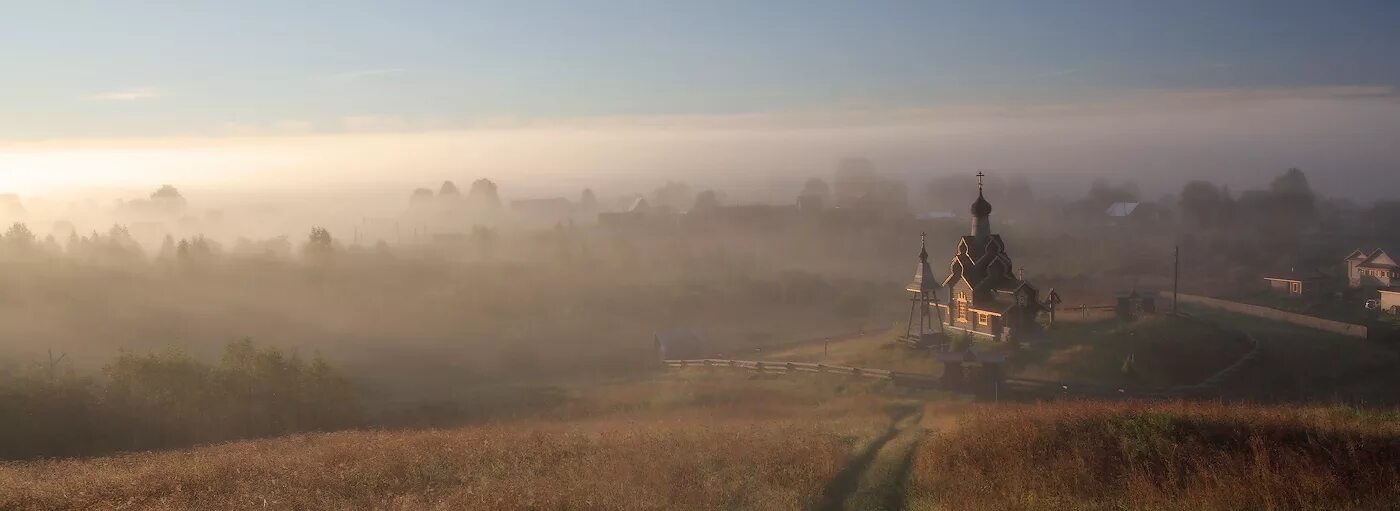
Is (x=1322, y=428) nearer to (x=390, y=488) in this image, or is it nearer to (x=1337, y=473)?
(x=1337, y=473)

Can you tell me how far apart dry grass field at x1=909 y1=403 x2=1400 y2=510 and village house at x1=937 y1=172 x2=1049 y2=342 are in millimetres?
23865

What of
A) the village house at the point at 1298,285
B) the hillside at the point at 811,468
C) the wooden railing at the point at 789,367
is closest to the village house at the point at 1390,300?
the village house at the point at 1298,285

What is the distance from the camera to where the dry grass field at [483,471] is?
1678 centimetres

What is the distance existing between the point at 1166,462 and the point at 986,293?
31.1m

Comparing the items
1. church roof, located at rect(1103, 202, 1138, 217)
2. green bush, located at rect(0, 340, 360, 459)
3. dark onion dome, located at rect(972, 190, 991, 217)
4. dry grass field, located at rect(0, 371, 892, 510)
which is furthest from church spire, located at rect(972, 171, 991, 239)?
church roof, located at rect(1103, 202, 1138, 217)

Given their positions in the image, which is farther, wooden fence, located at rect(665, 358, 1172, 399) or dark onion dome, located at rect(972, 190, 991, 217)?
dark onion dome, located at rect(972, 190, 991, 217)

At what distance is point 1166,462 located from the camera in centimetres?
1800

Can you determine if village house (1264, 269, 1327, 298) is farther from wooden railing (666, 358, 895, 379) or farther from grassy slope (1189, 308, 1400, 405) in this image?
wooden railing (666, 358, 895, 379)

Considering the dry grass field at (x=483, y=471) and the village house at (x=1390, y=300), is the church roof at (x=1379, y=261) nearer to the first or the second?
the village house at (x=1390, y=300)

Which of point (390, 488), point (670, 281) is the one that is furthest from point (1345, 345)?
point (670, 281)

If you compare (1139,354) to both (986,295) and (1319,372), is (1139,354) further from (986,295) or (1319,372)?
(986,295)

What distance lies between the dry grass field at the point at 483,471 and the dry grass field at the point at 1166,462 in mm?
2979

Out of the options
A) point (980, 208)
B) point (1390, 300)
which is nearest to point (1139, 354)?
point (980, 208)

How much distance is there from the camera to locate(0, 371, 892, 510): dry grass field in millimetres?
16781
